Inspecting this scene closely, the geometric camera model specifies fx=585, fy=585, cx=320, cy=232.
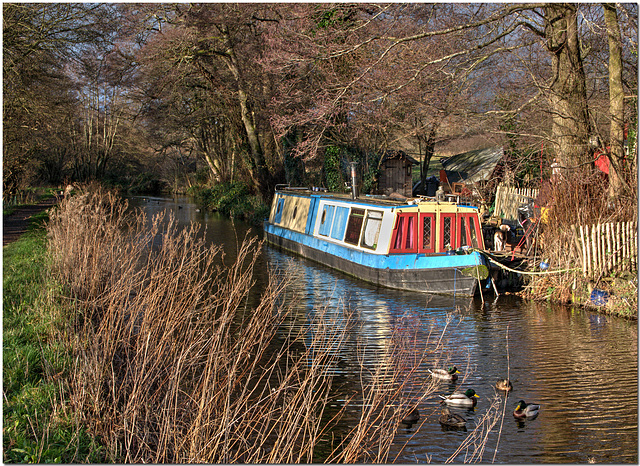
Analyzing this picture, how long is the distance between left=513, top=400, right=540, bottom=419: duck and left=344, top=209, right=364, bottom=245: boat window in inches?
332

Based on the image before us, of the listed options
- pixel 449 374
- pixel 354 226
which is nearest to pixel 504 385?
pixel 449 374

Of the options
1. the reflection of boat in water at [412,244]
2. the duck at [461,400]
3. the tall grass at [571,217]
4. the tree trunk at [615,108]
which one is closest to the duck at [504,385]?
the duck at [461,400]

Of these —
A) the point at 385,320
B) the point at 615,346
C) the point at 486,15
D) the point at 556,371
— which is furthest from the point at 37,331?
the point at 486,15

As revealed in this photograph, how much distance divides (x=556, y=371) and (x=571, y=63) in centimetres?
683

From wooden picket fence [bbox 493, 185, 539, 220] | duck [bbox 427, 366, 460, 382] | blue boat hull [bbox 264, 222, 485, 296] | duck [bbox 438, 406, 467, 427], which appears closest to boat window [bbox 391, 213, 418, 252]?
blue boat hull [bbox 264, 222, 485, 296]

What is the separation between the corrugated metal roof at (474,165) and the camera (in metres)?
26.2

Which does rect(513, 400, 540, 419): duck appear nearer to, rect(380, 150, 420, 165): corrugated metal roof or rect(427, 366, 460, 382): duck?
rect(427, 366, 460, 382): duck

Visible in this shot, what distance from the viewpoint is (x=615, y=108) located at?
10.9 meters

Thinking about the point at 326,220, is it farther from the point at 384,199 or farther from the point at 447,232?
the point at 447,232

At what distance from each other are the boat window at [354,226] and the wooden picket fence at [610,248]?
17.8ft

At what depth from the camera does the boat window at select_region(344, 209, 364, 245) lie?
14.5 meters

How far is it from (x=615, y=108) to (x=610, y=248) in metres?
2.71

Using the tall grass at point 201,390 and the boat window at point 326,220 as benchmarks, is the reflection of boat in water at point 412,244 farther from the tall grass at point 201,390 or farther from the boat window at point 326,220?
the tall grass at point 201,390

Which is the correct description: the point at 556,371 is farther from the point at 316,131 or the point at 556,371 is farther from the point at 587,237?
the point at 316,131
